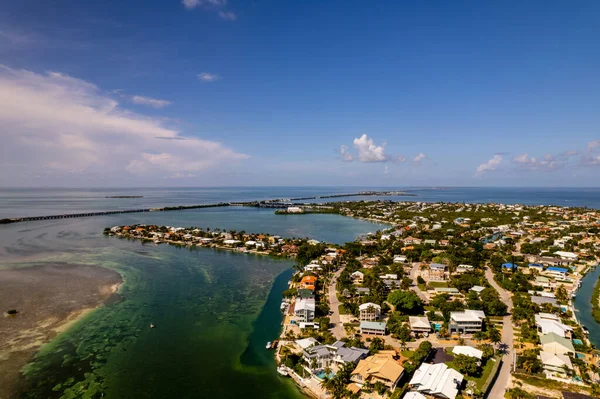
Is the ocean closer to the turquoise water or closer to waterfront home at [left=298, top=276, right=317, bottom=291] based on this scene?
the turquoise water

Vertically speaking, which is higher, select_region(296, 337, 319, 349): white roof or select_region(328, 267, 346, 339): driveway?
select_region(296, 337, 319, 349): white roof

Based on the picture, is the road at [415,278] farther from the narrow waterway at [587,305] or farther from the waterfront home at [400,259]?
the narrow waterway at [587,305]

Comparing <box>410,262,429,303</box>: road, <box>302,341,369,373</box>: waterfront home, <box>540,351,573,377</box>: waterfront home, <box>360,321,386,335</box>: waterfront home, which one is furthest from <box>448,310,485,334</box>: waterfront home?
<box>302,341,369,373</box>: waterfront home

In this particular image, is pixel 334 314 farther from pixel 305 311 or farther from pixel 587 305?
pixel 587 305

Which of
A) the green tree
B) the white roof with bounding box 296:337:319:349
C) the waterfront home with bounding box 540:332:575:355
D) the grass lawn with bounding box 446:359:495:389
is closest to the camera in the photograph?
the grass lawn with bounding box 446:359:495:389

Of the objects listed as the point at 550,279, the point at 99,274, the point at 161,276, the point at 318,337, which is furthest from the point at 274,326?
the point at 550,279
